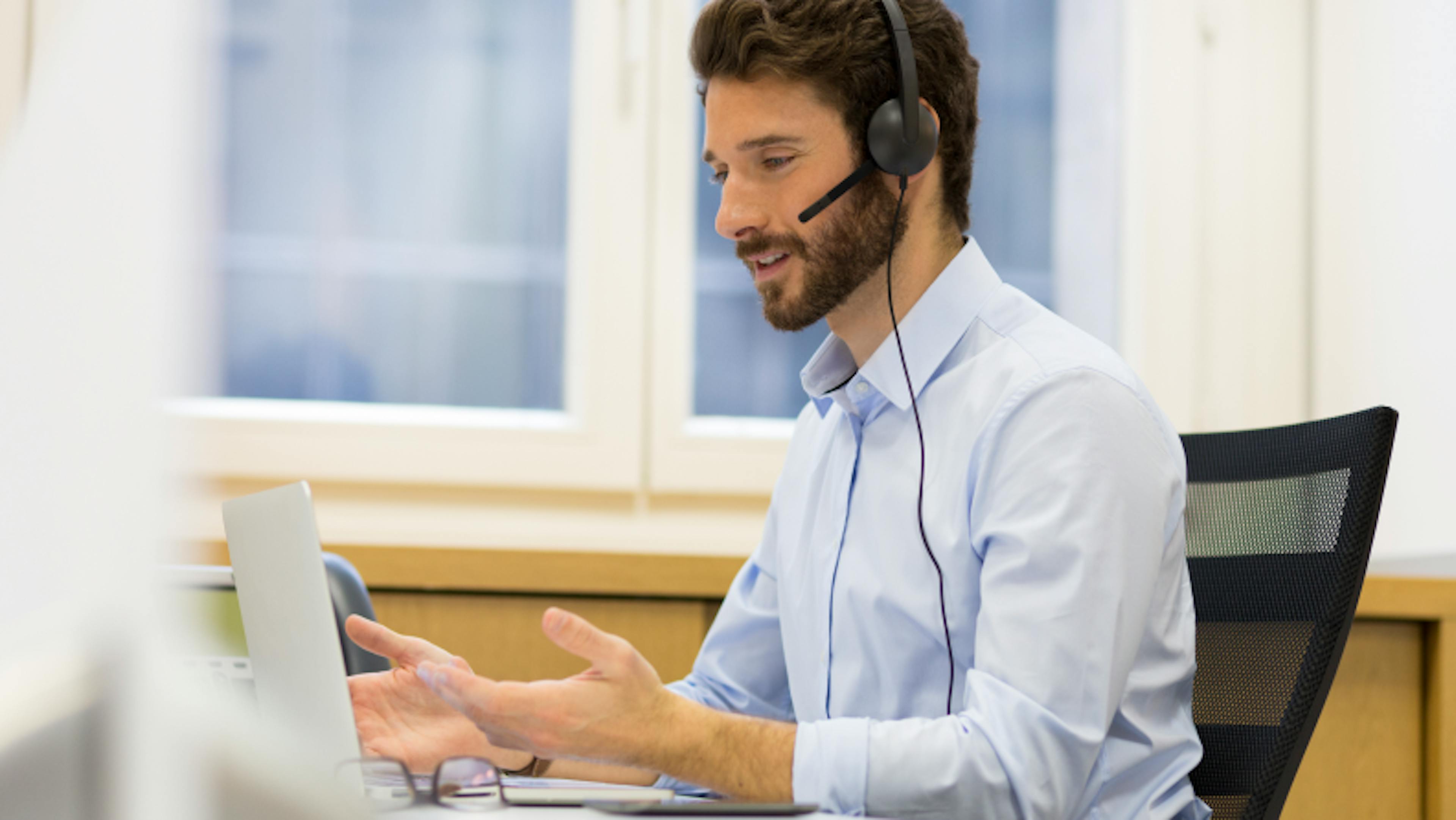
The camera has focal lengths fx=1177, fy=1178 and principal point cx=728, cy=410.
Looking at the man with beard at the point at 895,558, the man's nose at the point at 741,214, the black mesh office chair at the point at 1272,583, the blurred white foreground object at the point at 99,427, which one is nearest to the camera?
the blurred white foreground object at the point at 99,427

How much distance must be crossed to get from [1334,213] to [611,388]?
127 centimetres

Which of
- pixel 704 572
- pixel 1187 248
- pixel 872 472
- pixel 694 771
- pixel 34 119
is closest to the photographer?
pixel 34 119

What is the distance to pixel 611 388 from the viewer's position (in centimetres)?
198

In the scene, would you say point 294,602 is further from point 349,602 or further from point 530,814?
point 349,602

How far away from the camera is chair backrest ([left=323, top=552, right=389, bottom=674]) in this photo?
1276 millimetres

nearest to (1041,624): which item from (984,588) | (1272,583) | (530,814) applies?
(984,588)

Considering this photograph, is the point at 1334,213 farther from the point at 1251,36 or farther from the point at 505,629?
the point at 505,629

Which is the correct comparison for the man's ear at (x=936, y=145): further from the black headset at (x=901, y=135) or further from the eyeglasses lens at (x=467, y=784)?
the eyeglasses lens at (x=467, y=784)

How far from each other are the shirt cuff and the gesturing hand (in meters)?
0.11

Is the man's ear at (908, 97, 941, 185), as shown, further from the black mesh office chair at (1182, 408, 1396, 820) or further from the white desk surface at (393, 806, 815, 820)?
the white desk surface at (393, 806, 815, 820)

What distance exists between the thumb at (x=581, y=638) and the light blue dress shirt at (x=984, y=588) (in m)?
0.17

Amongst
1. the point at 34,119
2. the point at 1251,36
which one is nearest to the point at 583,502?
the point at 1251,36

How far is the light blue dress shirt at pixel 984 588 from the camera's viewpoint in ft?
2.66

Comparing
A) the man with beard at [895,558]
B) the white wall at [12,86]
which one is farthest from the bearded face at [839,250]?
the white wall at [12,86]
